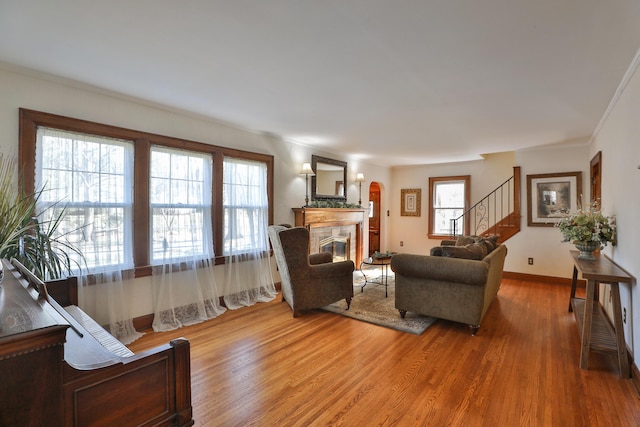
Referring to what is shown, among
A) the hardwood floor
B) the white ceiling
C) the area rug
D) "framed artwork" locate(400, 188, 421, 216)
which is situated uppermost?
the white ceiling

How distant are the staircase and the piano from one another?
6063 millimetres

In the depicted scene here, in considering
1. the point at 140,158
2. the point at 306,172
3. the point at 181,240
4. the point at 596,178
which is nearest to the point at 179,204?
the point at 181,240

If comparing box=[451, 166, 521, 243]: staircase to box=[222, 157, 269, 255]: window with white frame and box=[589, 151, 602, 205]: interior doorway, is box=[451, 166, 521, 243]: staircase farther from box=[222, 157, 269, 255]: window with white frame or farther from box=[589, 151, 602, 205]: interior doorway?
box=[222, 157, 269, 255]: window with white frame

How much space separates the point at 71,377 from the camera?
2.94 feet

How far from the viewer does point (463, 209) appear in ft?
22.9

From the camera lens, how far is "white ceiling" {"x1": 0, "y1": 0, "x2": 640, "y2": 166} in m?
1.72

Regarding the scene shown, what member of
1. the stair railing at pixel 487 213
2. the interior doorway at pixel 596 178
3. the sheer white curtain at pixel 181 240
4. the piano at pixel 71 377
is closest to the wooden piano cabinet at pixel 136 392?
the piano at pixel 71 377

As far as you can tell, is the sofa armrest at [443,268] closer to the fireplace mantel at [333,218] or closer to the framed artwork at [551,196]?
the fireplace mantel at [333,218]

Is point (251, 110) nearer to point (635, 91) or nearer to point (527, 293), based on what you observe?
point (635, 91)

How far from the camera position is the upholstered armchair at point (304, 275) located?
11.5 feet

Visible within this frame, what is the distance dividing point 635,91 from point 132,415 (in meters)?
3.78

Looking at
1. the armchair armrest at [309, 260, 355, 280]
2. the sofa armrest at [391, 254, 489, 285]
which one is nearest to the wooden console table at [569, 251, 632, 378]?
the sofa armrest at [391, 254, 489, 285]

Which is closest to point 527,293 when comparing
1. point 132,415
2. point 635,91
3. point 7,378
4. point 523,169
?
point 523,169

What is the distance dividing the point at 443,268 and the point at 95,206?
137 inches
